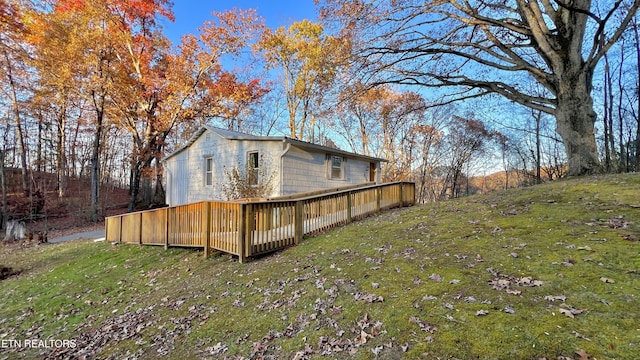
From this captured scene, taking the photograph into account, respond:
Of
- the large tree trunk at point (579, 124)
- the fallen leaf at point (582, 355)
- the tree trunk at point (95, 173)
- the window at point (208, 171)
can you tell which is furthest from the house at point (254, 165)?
the fallen leaf at point (582, 355)

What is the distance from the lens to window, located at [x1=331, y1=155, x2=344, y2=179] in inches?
566

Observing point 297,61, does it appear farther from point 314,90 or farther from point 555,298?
point 555,298

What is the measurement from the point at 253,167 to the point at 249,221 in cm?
616

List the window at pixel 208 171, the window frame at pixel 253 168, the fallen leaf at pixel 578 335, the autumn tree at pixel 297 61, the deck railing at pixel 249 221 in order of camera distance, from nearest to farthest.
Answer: the fallen leaf at pixel 578 335
the deck railing at pixel 249 221
the window frame at pixel 253 168
the window at pixel 208 171
the autumn tree at pixel 297 61

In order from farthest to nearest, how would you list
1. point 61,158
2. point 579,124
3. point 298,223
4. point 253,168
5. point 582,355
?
point 61,158, point 253,168, point 579,124, point 298,223, point 582,355

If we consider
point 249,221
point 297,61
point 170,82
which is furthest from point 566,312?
point 297,61

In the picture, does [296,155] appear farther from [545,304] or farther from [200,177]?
[545,304]

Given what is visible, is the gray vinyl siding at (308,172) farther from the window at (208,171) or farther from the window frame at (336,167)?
the window at (208,171)

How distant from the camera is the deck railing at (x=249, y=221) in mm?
6531

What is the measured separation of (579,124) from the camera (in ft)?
27.7

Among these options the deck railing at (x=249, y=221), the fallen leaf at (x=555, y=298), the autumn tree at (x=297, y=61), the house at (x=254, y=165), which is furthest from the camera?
the autumn tree at (x=297, y=61)

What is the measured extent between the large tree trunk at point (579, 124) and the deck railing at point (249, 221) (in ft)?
18.9

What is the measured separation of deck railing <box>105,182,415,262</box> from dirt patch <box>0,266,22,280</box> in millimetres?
2903

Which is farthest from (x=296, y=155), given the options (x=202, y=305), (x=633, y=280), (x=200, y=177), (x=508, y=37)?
(x=633, y=280)
